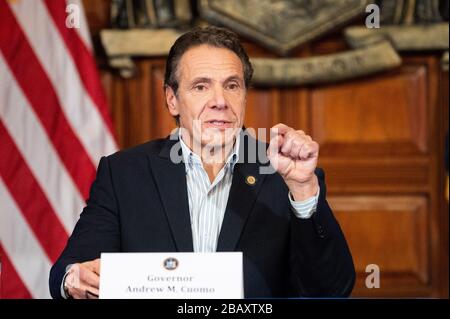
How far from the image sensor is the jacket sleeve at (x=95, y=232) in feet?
5.54

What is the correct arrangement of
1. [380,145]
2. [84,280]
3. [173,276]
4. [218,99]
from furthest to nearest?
[380,145] < [218,99] < [84,280] < [173,276]

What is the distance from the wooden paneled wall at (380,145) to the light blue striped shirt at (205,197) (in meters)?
1.86

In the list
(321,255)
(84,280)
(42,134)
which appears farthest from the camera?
(42,134)

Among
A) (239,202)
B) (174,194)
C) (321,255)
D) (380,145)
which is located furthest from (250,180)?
(380,145)

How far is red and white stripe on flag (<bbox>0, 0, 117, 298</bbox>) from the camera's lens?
3.25 m

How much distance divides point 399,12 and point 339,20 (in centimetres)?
30

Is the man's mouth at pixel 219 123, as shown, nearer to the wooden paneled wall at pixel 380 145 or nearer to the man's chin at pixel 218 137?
the man's chin at pixel 218 137

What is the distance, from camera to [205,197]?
6.15 ft

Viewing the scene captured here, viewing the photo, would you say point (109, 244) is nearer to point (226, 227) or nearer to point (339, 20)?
point (226, 227)

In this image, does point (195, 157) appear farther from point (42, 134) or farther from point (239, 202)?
point (42, 134)

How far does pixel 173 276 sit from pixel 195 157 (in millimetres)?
680

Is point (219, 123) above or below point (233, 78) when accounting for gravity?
below

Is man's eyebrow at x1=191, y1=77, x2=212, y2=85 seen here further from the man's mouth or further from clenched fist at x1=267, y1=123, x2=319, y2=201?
clenched fist at x1=267, y1=123, x2=319, y2=201

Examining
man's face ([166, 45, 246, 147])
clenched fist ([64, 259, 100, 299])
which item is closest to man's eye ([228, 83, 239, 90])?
man's face ([166, 45, 246, 147])
